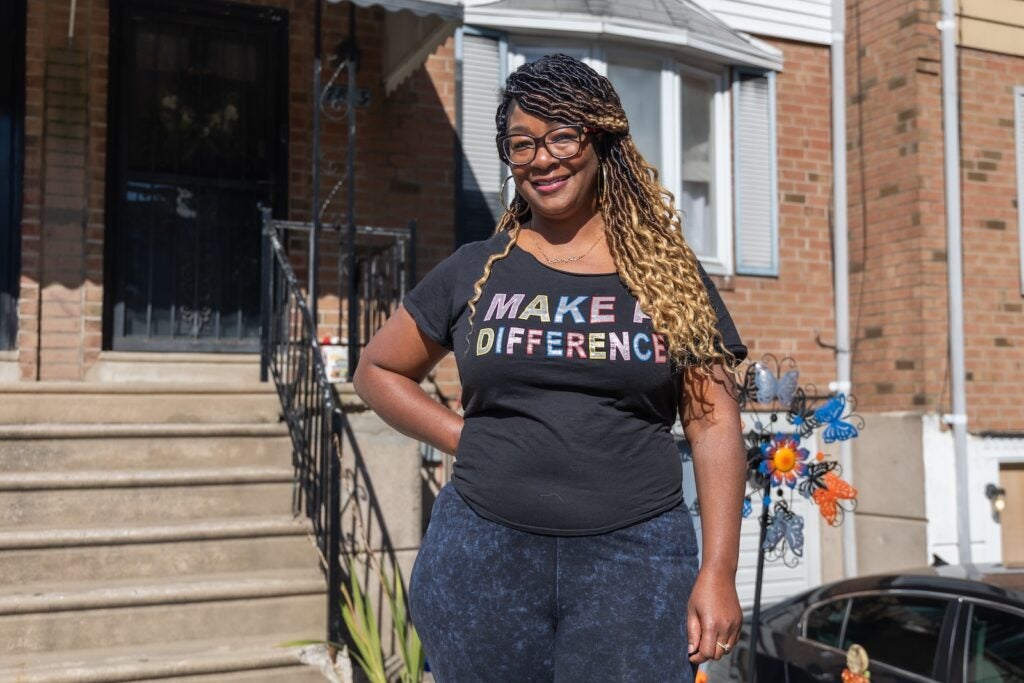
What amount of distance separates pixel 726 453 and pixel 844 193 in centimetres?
695

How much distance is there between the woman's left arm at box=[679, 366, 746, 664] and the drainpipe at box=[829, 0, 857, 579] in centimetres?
656

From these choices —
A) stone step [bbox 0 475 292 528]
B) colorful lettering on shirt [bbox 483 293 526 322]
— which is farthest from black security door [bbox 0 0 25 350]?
colorful lettering on shirt [bbox 483 293 526 322]

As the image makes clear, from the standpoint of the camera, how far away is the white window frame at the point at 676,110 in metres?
7.66

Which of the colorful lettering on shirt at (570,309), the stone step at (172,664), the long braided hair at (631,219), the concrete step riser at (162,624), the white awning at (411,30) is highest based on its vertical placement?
the white awning at (411,30)

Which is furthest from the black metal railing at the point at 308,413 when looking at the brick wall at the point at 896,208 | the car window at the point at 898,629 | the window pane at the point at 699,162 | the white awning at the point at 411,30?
the brick wall at the point at 896,208

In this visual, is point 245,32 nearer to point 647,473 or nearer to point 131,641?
point 131,641

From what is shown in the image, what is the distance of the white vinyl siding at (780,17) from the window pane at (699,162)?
576mm

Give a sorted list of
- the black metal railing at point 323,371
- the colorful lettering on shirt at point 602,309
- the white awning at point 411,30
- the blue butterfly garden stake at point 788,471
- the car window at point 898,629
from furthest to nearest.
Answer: the white awning at point 411,30, the black metal railing at point 323,371, the blue butterfly garden stake at point 788,471, the car window at point 898,629, the colorful lettering on shirt at point 602,309

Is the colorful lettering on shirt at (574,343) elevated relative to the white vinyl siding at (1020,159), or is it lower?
lower

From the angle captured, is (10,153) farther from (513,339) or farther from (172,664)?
(513,339)

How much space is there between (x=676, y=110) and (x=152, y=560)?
4957 mm

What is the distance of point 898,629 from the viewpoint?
164 inches

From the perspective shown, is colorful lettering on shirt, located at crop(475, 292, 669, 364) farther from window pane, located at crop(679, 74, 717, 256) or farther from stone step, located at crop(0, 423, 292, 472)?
window pane, located at crop(679, 74, 717, 256)

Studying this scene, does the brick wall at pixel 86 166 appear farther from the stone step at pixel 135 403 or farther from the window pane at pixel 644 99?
the window pane at pixel 644 99
